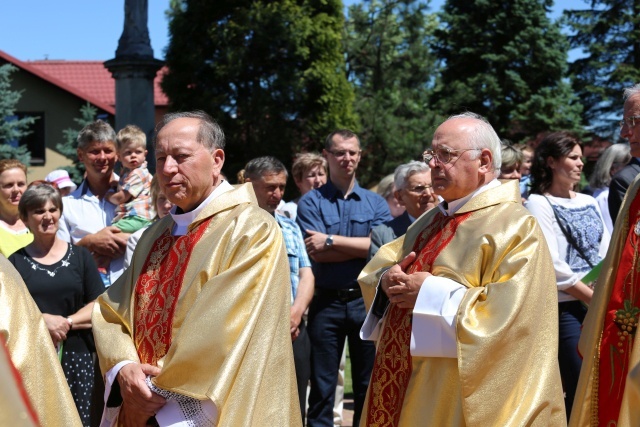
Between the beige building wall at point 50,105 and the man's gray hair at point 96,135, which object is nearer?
the man's gray hair at point 96,135

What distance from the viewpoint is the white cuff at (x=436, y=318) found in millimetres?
3918

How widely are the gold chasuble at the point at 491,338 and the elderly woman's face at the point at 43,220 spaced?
2449mm

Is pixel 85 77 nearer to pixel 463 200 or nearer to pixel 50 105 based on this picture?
pixel 50 105

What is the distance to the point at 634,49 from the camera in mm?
31688

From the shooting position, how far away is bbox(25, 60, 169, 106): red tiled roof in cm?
3978

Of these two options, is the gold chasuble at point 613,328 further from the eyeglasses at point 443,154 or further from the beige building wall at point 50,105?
the beige building wall at point 50,105

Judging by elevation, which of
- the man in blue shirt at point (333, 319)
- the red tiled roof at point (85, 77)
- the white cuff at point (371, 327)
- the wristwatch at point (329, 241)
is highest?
the red tiled roof at point (85, 77)

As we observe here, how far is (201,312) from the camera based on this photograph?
3.85 meters

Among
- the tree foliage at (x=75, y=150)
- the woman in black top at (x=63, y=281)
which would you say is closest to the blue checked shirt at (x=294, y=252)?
the woman in black top at (x=63, y=281)

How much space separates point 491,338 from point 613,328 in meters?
0.99

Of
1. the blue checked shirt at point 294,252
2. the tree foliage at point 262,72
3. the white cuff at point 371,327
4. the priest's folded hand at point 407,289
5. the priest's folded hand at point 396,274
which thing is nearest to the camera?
the priest's folded hand at point 407,289

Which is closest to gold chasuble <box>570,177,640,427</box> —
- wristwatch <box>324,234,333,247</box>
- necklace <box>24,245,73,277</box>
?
wristwatch <box>324,234,333,247</box>

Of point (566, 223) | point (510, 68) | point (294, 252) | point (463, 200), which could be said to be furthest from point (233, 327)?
point (510, 68)

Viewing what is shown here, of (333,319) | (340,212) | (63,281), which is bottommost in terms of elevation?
(333,319)
